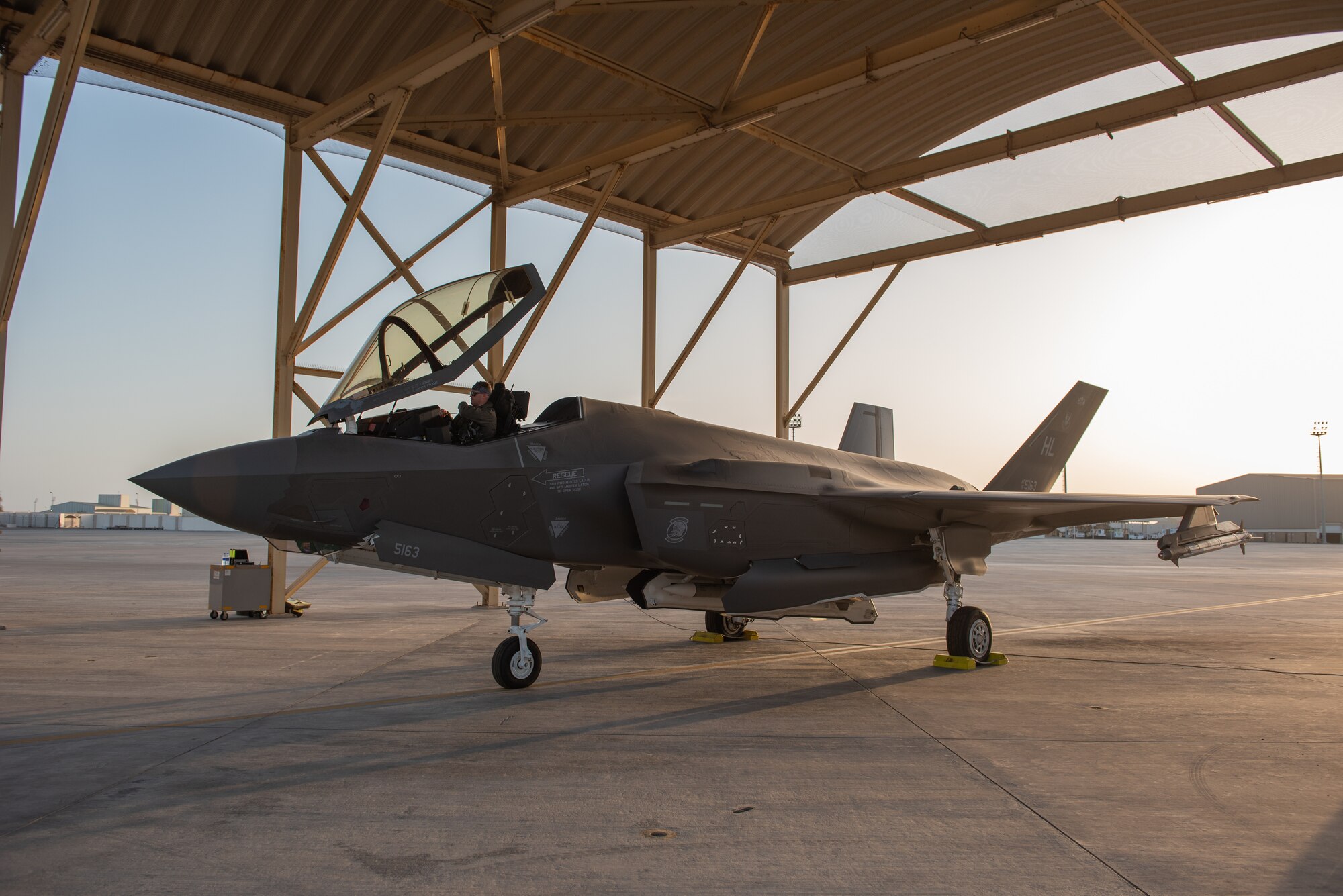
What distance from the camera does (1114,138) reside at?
40.9 ft

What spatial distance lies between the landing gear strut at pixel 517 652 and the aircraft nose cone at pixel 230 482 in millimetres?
1855

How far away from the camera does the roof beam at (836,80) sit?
866 centimetres

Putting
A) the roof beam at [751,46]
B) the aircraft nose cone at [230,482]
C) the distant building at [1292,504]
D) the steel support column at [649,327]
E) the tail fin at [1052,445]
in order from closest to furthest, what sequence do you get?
1. the aircraft nose cone at [230,482]
2. the roof beam at [751,46]
3. the tail fin at [1052,445]
4. the steel support column at [649,327]
5. the distant building at [1292,504]

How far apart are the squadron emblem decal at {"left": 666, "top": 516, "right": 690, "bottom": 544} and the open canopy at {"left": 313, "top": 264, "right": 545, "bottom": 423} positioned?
6.78 feet

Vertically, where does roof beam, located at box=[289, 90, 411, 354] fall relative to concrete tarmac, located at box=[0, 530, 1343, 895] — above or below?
above

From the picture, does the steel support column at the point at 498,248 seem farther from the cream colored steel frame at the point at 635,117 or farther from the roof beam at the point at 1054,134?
the roof beam at the point at 1054,134

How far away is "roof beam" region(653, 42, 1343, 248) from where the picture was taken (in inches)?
393

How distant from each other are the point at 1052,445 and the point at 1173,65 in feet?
15.7

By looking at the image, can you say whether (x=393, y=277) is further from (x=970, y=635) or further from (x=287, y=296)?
(x=970, y=635)

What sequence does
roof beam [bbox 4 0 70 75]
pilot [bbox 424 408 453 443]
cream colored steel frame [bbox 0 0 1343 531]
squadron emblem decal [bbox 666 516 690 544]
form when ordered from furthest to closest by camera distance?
roof beam [bbox 4 0 70 75], cream colored steel frame [bbox 0 0 1343 531], squadron emblem decal [bbox 666 516 690 544], pilot [bbox 424 408 453 443]

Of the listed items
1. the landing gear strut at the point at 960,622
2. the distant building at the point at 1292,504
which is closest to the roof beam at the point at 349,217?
the landing gear strut at the point at 960,622

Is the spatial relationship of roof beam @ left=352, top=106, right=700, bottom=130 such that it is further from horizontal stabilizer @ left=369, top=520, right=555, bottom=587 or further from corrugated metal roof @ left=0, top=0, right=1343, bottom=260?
horizontal stabilizer @ left=369, top=520, right=555, bottom=587

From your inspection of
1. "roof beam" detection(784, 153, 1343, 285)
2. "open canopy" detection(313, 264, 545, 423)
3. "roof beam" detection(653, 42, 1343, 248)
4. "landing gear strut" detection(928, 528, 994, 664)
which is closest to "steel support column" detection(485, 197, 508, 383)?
"roof beam" detection(653, 42, 1343, 248)

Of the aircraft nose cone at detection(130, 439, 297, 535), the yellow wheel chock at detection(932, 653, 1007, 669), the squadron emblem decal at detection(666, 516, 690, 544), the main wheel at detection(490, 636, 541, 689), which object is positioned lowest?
the yellow wheel chock at detection(932, 653, 1007, 669)
